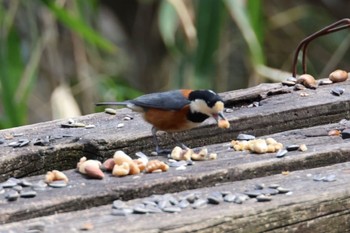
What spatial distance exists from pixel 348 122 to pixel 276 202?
0.66 meters

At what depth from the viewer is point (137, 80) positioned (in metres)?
6.25

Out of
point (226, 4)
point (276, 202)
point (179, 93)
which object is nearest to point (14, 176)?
point (179, 93)

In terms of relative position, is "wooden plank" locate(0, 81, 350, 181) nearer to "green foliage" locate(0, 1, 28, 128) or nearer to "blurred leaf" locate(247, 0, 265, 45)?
"green foliage" locate(0, 1, 28, 128)

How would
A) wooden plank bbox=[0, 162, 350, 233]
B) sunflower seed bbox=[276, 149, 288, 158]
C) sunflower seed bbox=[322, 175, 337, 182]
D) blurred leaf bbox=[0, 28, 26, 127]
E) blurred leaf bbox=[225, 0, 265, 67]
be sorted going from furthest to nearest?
blurred leaf bbox=[225, 0, 265, 67] → blurred leaf bbox=[0, 28, 26, 127] → sunflower seed bbox=[276, 149, 288, 158] → sunflower seed bbox=[322, 175, 337, 182] → wooden plank bbox=[0, 162, 350, 233]

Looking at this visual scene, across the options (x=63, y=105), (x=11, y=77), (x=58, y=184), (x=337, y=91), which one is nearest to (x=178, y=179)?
(x=58, y=184)

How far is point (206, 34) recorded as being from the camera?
4.04 meters

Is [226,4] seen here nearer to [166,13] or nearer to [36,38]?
[166,13]

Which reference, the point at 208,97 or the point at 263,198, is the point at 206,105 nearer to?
the point at 208,97

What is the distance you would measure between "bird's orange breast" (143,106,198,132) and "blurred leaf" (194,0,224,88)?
1992 mm

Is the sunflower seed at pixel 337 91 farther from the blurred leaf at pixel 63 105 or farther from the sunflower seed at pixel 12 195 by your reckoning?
the blurred leaf at pixel 63 105

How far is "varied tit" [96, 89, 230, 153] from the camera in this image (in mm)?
1955

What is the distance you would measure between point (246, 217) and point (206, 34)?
8.59 ft

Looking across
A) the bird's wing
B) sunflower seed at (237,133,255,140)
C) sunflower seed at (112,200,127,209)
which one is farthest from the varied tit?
sunflower seed at (112,200,127,209)

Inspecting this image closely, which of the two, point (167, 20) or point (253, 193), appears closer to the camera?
point (253, 193)
